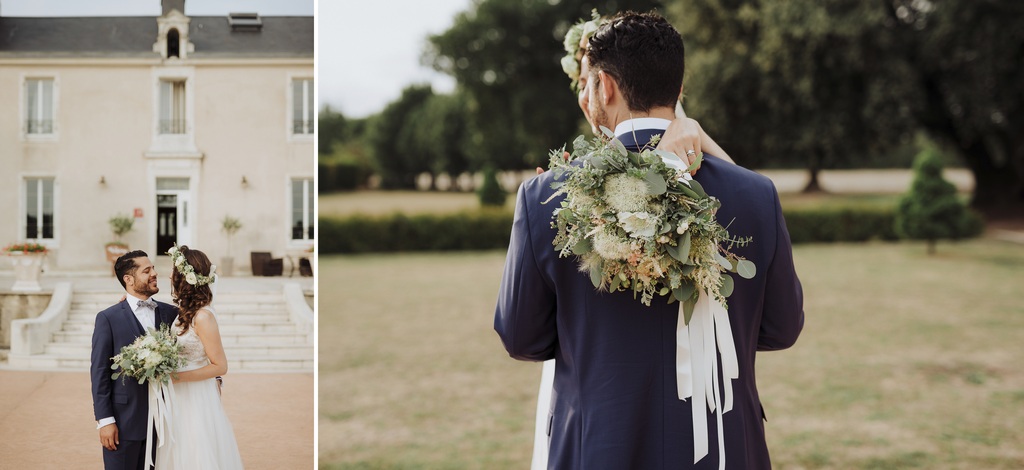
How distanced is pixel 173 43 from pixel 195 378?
126cm

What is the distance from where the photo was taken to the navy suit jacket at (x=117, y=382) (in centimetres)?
280

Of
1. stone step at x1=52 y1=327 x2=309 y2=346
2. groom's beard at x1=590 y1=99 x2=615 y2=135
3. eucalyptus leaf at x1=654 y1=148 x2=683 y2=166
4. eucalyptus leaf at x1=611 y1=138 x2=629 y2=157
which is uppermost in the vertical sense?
groom's beard at x1=590 y1=99 x2=615 y2=135

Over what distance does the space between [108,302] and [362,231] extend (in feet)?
65.1

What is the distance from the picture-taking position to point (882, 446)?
236 inches

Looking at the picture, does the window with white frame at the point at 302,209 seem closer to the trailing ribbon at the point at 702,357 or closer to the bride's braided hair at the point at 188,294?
the bride's braided hair at the point at 188,294

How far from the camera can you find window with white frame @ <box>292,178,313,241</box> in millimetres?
3182

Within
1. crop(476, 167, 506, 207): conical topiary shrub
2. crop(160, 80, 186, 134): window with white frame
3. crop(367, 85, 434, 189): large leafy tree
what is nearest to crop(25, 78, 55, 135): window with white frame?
crop(160, 80, 186, 134): window with white frame

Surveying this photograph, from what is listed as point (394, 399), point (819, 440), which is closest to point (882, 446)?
point (819, 440)

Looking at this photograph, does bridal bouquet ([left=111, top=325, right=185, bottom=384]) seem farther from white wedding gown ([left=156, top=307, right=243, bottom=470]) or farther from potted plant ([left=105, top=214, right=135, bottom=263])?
potted plant ([left=105, top=214, right=135, bottom=263])

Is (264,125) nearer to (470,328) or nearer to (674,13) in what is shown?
(470,328)

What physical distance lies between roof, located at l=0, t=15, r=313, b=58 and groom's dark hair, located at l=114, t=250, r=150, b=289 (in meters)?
0.76

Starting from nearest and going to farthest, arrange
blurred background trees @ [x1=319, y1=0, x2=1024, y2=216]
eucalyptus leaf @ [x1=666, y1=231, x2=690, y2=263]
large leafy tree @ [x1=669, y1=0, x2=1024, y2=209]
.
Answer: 1. eucalyptus leaf @ [x1=666, y1=231, x2=690, y2=263]
2. large leafy tree @ [x1=669, y1=0, x2=1024, y2=209]
3. blurred background trees @ [x1=319, y1=0, x2=1024, y2=216]

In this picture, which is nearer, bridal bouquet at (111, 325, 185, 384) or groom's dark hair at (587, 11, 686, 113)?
groom's dark hair at (587, 11, 686, 113)

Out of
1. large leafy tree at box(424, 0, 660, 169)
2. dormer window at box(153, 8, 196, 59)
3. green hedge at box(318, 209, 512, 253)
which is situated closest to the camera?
dormer window at box(153, 8, 196, 59)
